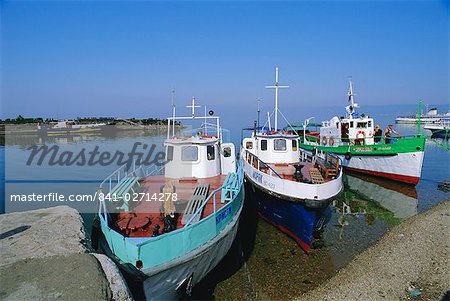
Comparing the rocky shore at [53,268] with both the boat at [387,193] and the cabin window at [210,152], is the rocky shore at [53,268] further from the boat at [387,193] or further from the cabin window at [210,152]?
the boat at [387,193]

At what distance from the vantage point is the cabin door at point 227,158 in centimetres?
1448

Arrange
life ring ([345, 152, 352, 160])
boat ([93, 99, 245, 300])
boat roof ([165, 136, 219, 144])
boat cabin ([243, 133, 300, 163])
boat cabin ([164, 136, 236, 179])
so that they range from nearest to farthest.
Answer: boat ([93, 99, 245, 300]) → boat roof ([165, 136, 219, 144]) → boat cabin ([164, 136, 236, 179]) → boat cabin ([243, 133, 300, 163]) → life ring ([345, 152, 352, 160])

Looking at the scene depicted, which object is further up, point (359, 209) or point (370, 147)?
point (370, 147)

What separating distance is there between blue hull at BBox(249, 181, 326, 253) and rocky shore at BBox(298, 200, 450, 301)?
187cm

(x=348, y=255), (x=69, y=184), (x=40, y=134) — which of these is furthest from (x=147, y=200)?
(x=40, y=134)

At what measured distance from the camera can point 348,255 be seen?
12477mm

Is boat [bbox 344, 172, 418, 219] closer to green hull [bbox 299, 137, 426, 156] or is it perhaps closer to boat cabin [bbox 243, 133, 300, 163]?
green hull [bbox 299, 137, 426, 156]

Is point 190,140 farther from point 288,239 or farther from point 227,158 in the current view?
point 288,239

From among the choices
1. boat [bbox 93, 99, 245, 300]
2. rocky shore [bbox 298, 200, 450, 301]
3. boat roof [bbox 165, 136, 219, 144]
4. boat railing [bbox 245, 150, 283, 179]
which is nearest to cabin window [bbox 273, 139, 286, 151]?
boat railing [bbox 245, 150, 283, 179]

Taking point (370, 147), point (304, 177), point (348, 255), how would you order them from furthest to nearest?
point (370, 147), point (304, 177), point (348, 255)

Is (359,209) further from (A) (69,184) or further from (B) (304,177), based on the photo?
(A) (69,184)

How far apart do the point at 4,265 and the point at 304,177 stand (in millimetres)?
11189

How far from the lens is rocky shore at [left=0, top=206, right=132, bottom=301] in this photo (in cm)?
590

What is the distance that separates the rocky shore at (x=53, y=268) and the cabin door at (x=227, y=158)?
6937 millimetres
